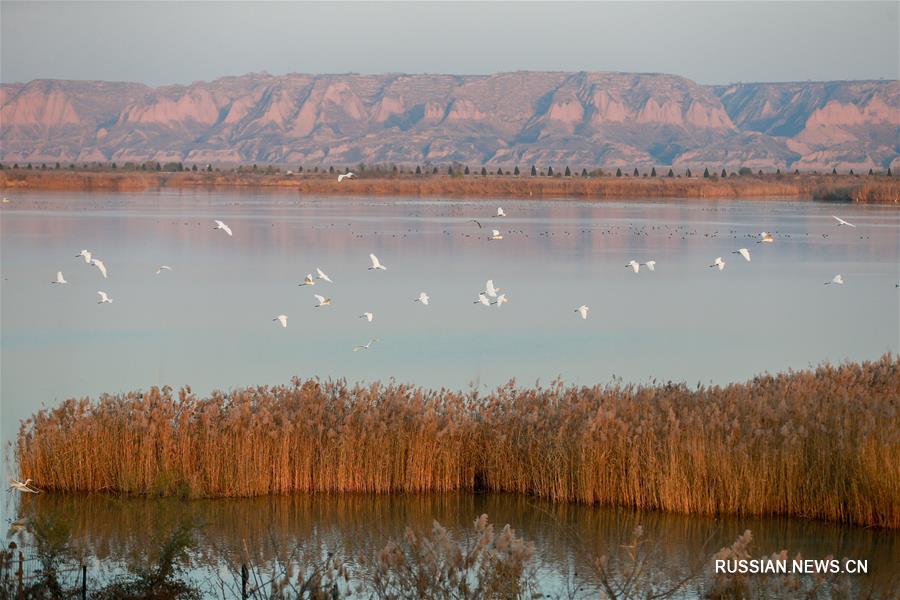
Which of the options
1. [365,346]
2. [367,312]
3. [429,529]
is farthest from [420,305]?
[429,529]

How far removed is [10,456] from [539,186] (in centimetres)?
6063

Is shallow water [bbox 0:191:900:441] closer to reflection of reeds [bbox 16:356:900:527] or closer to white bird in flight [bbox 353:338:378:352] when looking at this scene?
white bird in flight [bbox 353:338:378:352]

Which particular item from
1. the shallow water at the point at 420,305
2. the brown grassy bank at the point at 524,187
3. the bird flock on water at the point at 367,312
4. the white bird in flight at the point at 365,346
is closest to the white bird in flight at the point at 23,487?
the bird flock on water at the point at 367,312

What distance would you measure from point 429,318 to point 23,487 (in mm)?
12350

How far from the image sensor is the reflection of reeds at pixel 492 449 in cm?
1041

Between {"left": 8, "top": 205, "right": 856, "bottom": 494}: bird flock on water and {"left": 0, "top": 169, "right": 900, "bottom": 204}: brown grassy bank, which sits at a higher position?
{"left": 0, "top": 169, "right": 900, "bottom": 204}: brown grassy bank

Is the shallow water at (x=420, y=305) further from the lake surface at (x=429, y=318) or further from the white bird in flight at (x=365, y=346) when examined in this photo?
the white bird in flight at (x=365, y=346)

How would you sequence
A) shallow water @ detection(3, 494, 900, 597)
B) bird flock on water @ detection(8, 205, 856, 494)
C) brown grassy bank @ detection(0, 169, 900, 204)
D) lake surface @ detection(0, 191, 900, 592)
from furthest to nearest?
brown grassy bank @ detection(0, 169, 900, 204) → bird flock on water @ detection(8, 205, 856, 494) → lake surface @ detection(0, 191, 900, 592) → shallow water @ detection(3, 494, 900, 597)

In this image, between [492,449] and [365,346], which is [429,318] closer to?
[365,346]

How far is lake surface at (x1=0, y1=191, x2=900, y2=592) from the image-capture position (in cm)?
1054

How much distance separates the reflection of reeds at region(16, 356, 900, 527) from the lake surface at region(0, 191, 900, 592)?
0.72 feet

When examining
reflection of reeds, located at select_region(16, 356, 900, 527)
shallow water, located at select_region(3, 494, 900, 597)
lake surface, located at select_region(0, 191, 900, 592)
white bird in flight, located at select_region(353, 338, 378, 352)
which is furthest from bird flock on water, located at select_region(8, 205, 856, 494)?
reflection of reeds, located at select_region(16, 356, 900, 527)

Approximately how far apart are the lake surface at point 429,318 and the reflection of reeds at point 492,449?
219mm

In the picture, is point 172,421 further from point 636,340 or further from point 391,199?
point 391,199
